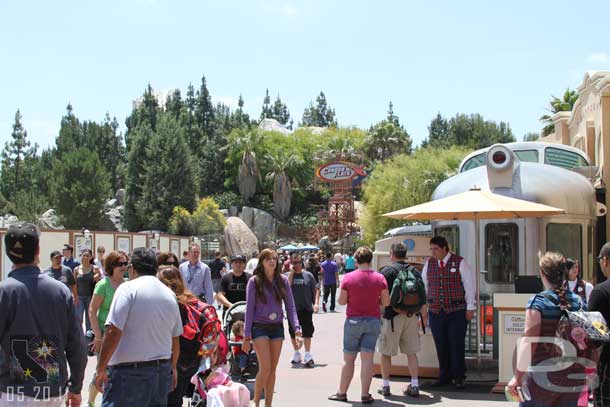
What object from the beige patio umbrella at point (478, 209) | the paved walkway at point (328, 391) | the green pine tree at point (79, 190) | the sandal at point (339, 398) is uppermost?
the green pine tree at point (79, 190)

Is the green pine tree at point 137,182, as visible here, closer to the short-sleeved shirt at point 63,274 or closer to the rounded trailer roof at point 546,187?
the short-sleeved shirt at point 63,274

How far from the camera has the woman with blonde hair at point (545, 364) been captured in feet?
16.7

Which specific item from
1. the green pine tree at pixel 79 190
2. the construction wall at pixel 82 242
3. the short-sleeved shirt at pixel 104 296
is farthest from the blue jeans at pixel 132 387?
the green pine tree at pixel 79 190

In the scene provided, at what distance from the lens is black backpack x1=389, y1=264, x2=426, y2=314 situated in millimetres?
9078

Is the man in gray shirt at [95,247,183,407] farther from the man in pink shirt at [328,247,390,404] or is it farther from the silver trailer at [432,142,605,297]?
the silver trailer at [432,142,605,297]

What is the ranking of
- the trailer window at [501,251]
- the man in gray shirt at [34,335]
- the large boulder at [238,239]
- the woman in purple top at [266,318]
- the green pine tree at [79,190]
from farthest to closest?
the green pine tree at [79,190] < the large boulder at [238,239] < the trailer window at [501,251] < the woman in purple top at [266,318] < the man in gray shirt at [34,335]

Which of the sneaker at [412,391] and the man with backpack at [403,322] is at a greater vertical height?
the man with backpack at [403,322]

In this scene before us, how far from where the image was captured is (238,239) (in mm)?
62188

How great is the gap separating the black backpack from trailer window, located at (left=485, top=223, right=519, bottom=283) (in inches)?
95.9

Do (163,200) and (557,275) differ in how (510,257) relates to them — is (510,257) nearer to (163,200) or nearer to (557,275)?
(557,275)

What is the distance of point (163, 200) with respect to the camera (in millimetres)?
65250

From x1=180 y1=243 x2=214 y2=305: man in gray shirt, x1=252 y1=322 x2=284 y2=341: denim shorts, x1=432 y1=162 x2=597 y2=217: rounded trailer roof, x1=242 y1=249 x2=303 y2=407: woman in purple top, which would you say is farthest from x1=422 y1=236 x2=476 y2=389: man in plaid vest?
x1=180 y1=243 x2=214 y2=305: man in gray shirt

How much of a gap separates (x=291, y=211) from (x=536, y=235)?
6624 centimetres

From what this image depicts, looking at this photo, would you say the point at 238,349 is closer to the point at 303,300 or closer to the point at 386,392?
the point at 386,392
